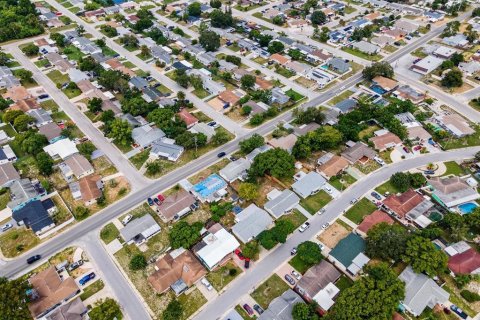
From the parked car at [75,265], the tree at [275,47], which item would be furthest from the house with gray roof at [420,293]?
the tree at [275,47]

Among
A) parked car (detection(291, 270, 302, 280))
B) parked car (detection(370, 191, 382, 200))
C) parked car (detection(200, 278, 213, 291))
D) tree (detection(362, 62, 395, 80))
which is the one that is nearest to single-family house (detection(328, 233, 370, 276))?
parked car (detection(291, 270, 302, 280))

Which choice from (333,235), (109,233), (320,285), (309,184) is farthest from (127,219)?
(333,235)

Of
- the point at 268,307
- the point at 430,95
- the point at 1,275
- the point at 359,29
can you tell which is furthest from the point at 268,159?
the point at 359,29

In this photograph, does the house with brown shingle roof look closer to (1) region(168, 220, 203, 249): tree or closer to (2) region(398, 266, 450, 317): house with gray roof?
(1) region(168, 220, 203, 249): tree

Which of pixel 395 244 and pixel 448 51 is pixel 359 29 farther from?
pixel 395 244

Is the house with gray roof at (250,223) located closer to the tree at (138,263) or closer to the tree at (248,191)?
the tree at (248,191)

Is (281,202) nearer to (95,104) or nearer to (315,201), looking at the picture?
(315,201)
